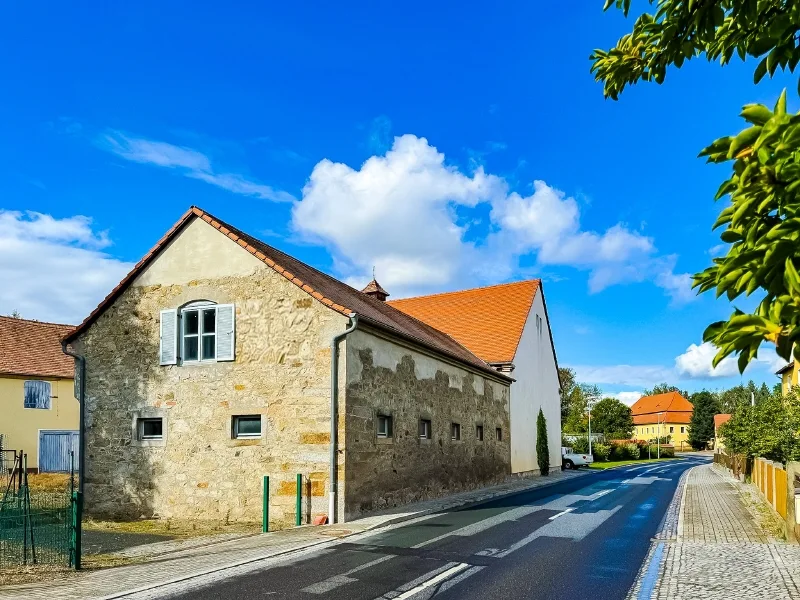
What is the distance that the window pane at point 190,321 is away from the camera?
17516 mm

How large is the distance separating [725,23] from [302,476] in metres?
13.5

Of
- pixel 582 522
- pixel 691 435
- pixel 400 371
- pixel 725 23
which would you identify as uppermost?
pixel 725 23

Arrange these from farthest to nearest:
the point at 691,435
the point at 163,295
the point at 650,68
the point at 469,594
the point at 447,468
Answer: the point at 691,435 → the point at 447,468 → the point at 163,295 → the point at 469,594 → the point at 650,68

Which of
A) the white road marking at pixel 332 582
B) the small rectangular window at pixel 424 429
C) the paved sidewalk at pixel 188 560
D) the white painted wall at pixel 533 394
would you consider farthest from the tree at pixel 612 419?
the white road marking at pixel 332 582

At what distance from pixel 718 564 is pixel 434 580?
4458 millimetres

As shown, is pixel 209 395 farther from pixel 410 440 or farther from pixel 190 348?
pixel 410 440

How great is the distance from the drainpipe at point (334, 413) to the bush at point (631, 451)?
195ft

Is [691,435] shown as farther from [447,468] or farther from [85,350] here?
[85,350]

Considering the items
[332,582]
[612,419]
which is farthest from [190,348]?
[612,419]

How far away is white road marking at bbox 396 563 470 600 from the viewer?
821cm

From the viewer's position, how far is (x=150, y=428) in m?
17.5

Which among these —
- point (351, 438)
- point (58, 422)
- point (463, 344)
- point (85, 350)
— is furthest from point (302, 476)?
point (58, 422)

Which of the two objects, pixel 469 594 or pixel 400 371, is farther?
pixel 400 371

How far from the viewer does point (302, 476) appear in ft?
50.3
